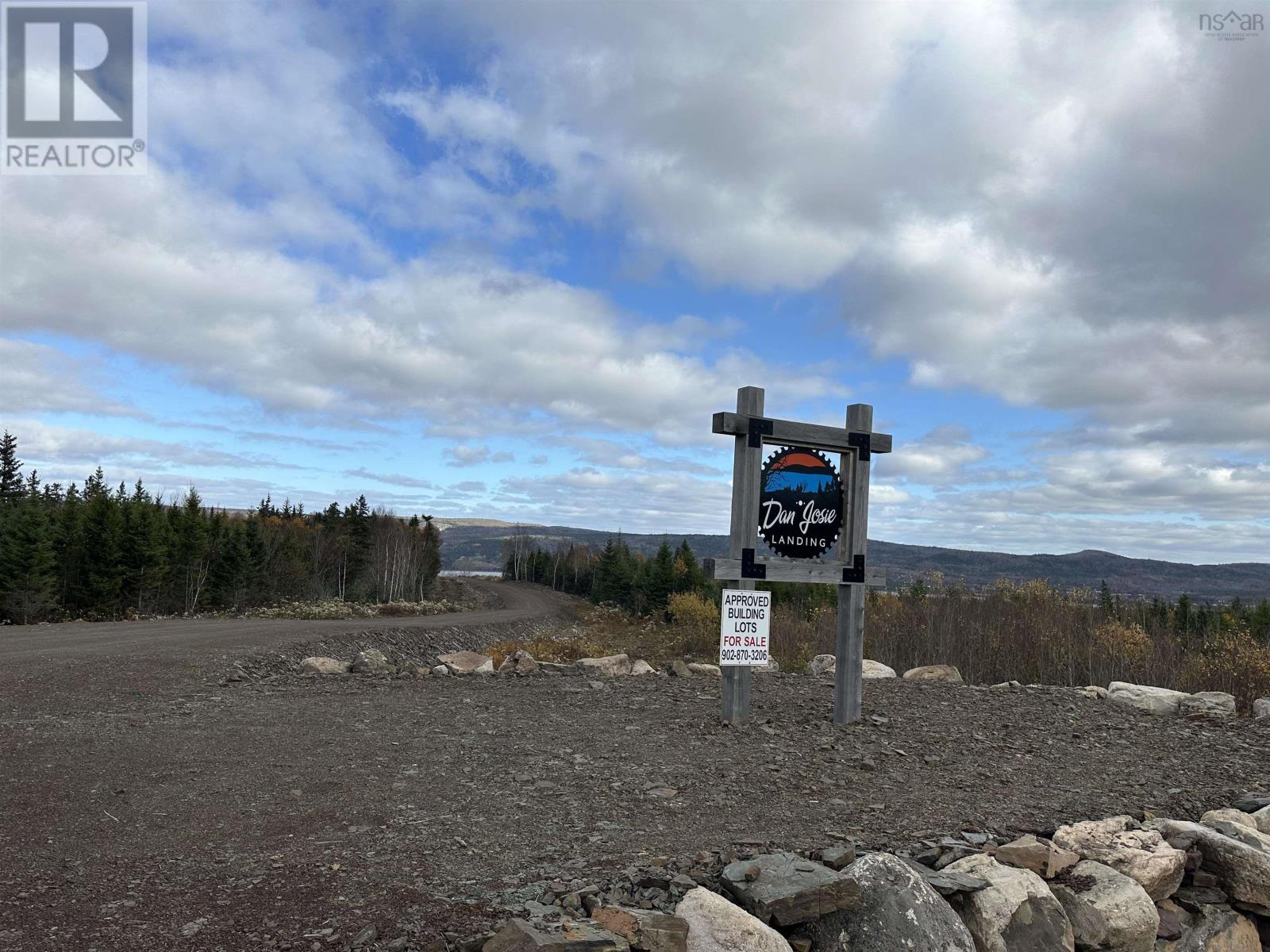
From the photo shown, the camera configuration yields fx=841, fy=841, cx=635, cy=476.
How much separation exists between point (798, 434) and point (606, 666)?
4757 millimetres

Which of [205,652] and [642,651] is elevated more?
[205,652]

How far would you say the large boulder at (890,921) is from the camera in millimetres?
4020

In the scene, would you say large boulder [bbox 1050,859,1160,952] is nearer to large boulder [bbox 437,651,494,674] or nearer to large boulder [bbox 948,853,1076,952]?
large boulder [bbox 948,853,1076,952]

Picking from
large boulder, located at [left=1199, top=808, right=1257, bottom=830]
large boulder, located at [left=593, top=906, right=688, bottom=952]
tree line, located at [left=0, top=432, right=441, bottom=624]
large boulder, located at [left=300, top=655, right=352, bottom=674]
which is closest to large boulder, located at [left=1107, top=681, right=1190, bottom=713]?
Answer: large boulder, located at [left=1199, top=808, right=1257, bottom=830]

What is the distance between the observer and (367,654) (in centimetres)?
1170

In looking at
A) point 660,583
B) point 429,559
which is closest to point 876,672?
point 660,583

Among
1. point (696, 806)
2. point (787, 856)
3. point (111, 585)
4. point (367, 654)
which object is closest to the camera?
point (787, 856)

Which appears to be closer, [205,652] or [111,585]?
[205,652]

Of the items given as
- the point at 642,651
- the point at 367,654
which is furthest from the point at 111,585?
the point at 367,654

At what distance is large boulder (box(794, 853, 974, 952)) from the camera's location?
4.02 meters

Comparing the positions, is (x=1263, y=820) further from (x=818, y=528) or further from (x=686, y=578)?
(x=686, y=578)

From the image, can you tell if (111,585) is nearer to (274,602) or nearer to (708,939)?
(274,602)

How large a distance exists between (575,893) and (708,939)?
658mm

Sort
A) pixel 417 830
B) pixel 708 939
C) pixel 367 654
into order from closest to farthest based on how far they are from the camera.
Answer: pixel 708 939, pixel 417 830, pixel 367 654
